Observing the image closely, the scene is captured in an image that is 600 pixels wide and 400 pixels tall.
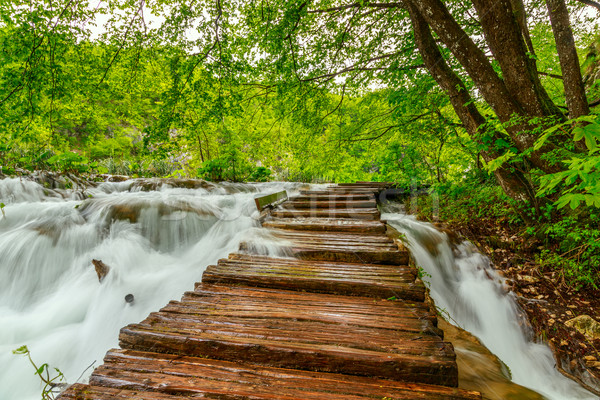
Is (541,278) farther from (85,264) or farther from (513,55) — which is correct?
(85,264)

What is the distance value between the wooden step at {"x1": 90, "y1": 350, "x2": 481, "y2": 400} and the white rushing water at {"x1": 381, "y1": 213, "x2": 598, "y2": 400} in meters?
2.38

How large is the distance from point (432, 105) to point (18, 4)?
24.3 feet

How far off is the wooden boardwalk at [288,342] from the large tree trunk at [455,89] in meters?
2.78

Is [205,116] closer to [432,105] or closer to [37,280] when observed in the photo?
[37,280]

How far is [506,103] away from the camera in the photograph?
293 centimetres

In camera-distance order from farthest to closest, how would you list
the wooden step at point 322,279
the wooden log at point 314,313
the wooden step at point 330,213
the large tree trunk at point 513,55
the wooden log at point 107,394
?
the wooden step at point 330,213, the large tree trunk at point 513,55, the wooden step at point 322,279, the wooden log at point 314,313, the wooden log at point 107,394

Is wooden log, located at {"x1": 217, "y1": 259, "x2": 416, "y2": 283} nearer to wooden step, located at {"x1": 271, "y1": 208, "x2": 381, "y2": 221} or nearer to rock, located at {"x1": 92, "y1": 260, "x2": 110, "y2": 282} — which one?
wooden step, located at {"x1": 271, "y1": 208, "x2": 381, "y2": 221}

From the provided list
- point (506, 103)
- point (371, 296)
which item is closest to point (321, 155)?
point (506, 103)

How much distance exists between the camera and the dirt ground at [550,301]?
238cm

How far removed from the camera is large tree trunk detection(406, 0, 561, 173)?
9.50ft

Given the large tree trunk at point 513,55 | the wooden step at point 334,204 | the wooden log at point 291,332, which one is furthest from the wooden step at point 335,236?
the large tree trunk at point 513,55

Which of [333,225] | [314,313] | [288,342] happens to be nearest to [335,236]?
[333,225]

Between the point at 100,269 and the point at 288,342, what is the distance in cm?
347

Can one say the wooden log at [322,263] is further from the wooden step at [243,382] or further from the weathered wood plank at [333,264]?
the wooden step at [243,382]
